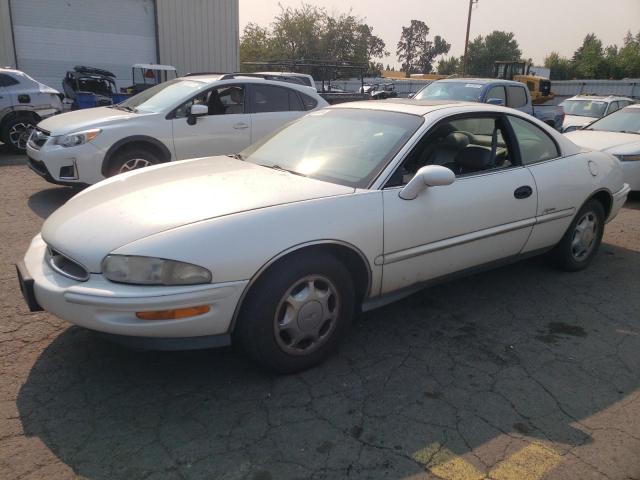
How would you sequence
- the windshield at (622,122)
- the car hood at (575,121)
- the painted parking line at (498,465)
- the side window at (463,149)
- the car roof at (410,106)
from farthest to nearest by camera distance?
the car hood at (575,121) → the windshield at (622,122) → the car roof at (410,106) → the side window at (463,149) → the painted parking line at (498,465)

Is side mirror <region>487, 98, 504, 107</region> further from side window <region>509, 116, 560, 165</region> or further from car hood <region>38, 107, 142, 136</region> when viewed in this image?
car hood <region>38, 107, 142, 136</region>

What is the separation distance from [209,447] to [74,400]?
32.7 inches

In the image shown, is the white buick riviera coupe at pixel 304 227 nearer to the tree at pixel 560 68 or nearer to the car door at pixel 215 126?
the car door at pixel 215 126

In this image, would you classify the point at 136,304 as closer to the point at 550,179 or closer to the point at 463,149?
the point at 463,149

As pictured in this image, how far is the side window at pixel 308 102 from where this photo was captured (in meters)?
8.07

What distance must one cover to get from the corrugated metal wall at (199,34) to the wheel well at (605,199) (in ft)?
60.7

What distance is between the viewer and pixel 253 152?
4.08 m

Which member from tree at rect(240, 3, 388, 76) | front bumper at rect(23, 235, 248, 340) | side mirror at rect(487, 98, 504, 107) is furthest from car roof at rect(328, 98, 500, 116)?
tree at rect(240, 3, 388, 76)

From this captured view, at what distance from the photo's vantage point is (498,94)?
10.1m

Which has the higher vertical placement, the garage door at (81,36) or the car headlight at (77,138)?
the garage door at (81,36)

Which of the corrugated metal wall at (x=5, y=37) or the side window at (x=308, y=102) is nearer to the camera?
the side window at (x=308, y=102)

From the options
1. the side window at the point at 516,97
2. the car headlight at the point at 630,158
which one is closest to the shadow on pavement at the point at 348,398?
the car headlight at the point at 630,158

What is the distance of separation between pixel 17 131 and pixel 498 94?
941 cm

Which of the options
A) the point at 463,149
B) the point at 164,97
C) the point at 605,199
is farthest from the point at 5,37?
the point at 605,199
